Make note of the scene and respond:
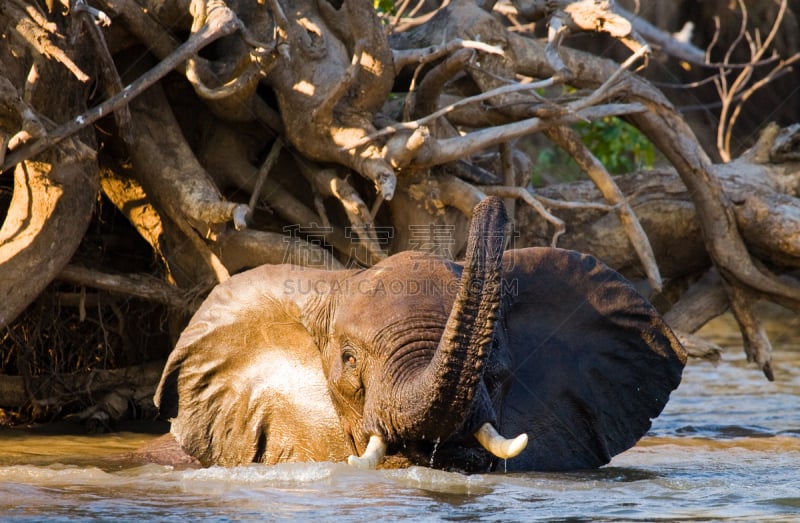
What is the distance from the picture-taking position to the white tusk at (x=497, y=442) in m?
4.61

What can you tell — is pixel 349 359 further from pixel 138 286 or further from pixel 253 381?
pixel 138 286

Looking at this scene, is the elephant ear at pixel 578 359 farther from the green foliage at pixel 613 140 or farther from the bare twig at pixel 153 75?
the green foliage at pixel 613 140

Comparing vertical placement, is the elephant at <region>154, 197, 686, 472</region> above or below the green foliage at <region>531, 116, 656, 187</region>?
below

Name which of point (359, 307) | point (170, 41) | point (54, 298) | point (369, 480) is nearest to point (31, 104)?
point (170, 41)

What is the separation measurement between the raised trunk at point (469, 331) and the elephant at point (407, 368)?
0.14 ft

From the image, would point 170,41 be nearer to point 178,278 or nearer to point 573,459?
point 178,278

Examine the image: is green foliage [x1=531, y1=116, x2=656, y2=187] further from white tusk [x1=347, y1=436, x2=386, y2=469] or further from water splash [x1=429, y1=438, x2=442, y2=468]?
white tusk [x1=347, y1=436, x2=386, y2=469]

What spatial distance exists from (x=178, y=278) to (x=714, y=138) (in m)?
10.5

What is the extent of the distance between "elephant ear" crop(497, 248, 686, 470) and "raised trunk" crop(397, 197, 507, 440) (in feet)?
3.19

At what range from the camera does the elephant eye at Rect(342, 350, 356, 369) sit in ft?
17.1

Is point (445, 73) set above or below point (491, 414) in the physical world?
above

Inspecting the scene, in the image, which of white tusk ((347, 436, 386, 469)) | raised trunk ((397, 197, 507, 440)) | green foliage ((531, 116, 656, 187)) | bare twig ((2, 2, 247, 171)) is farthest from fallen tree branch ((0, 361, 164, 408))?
green foliage ((531, 116, 656, 187))

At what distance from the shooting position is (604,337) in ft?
19.8

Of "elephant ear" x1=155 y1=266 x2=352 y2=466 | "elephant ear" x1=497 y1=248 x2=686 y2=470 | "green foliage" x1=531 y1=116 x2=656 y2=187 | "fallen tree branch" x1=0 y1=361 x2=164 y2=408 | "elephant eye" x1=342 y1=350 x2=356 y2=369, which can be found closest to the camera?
"elephant eye" x1=342 y1=350 x2=356 y2=369
